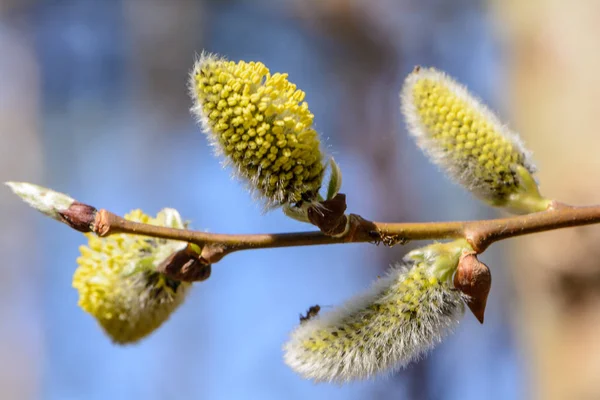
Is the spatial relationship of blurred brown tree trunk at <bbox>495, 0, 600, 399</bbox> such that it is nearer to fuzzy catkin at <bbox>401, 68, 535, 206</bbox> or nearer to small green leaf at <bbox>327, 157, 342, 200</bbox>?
fuzzy catkin at <bbox>401, 68, 535, 206</bbox>

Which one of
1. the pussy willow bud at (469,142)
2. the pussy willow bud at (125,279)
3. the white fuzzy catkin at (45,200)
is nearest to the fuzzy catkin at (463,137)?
the pussy willow bud at (469,142)

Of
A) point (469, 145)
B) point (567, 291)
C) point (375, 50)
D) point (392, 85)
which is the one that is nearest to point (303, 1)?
point (375, 50)

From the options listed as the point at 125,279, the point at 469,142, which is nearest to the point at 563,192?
the point at 469,142

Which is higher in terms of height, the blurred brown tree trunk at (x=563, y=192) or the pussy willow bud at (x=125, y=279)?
the blurred brown tree trunk at (x=563, y=192)

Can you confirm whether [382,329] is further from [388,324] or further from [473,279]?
[473,279]

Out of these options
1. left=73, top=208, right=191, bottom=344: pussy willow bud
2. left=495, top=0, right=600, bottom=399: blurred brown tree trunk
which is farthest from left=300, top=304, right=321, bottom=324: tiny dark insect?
Answer: left=495, top=0, right=600, bottom=399: blurred brown tree trunk

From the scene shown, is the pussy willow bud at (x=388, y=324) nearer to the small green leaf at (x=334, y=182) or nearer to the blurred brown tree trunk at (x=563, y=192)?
the small green leaf at (x=334, y=182)

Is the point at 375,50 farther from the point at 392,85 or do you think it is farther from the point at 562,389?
the point at 562,389
